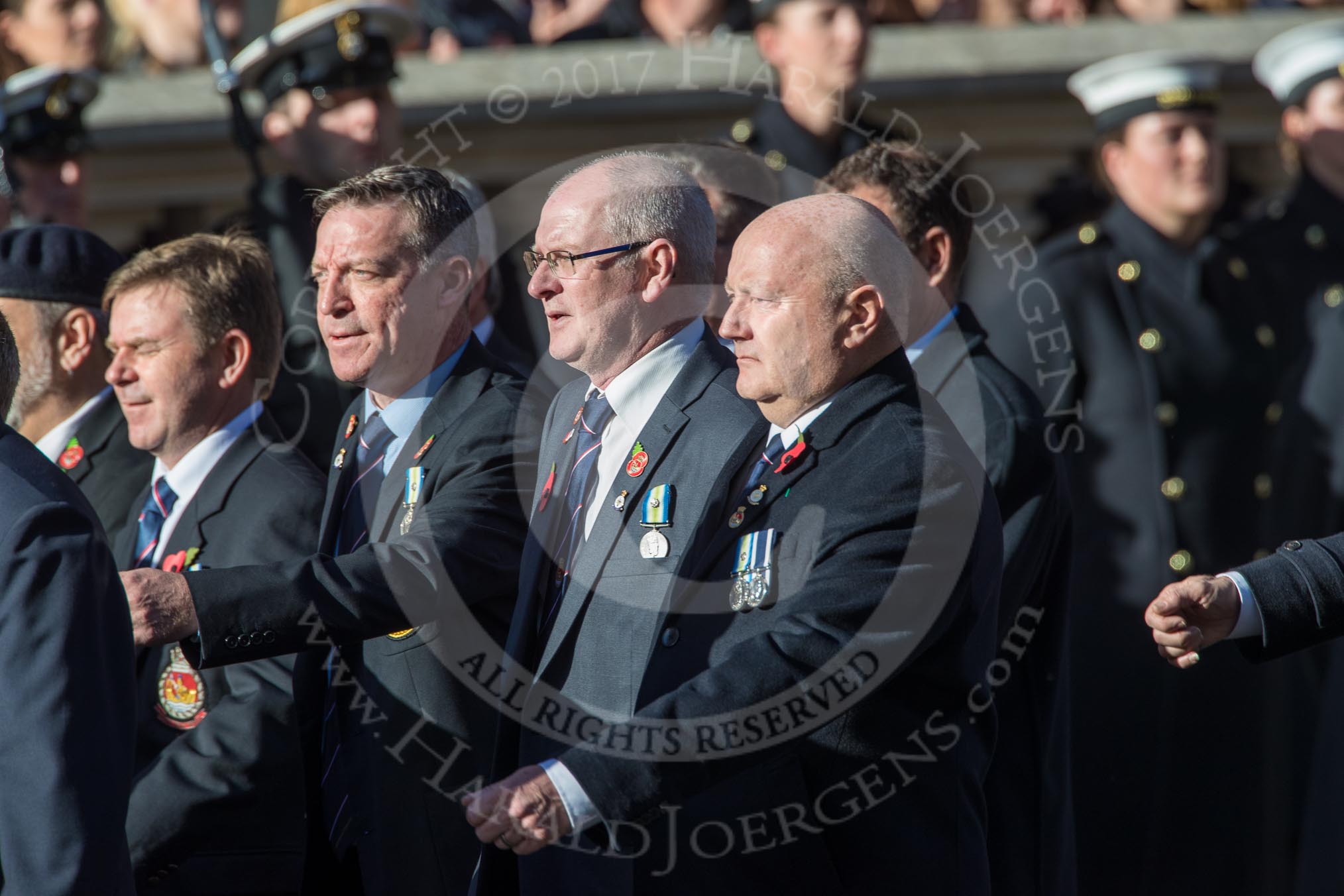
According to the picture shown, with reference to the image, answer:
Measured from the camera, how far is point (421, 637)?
3.51 m

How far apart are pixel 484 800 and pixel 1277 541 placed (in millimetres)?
3642

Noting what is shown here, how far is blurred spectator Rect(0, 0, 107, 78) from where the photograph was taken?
6.46 meters

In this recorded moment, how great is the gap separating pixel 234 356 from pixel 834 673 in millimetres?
1781

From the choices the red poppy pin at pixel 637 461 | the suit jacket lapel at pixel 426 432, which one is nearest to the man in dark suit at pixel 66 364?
the suit jacket lapel at pixel 426 432

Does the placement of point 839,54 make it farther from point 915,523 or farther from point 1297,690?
point 915,523

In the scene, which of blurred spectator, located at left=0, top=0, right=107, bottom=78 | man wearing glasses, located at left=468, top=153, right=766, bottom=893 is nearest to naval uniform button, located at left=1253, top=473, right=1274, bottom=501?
man wearing glasses, located at left=468, top=153, right=766, bottom=893

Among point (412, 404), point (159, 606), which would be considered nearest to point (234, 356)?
point (412, 404)

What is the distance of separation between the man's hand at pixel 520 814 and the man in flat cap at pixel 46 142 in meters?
3.60

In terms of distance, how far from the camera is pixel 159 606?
3172 millimetres

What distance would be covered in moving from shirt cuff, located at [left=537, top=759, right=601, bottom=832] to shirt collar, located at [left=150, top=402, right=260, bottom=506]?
4.97ft

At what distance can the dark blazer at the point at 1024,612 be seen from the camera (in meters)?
3.72

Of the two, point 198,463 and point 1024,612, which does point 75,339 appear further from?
A: point 1024,612

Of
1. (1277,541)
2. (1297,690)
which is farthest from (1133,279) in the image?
(1297,690)

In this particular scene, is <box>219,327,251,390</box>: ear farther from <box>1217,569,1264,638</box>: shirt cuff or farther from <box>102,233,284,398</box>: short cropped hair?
<box>1217,569,1264,638</box>: shirt cuff
